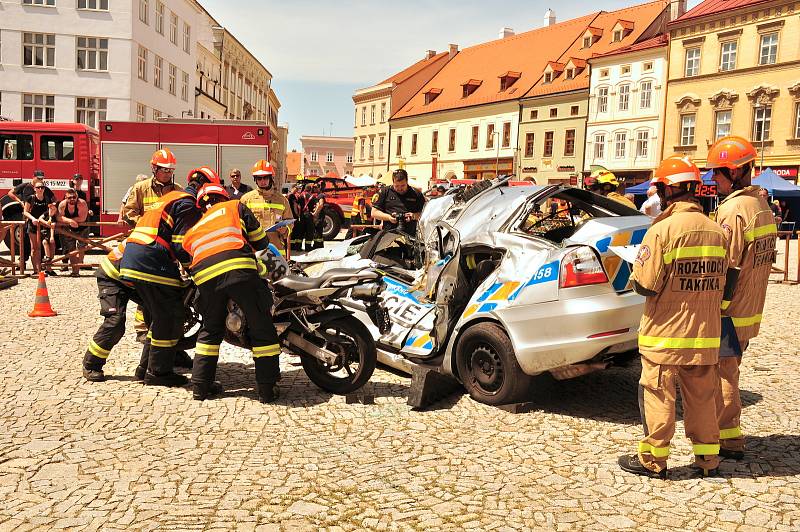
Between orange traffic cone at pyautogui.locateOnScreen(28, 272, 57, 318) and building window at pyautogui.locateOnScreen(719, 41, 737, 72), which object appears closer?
orange traffic cone at pyautogui.locateOnScreen(28, 272, 57, 318)

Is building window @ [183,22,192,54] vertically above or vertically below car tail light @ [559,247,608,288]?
above

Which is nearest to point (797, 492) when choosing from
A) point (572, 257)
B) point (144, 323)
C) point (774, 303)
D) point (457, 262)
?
point (572, 257)

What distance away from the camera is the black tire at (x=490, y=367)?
5.14 m

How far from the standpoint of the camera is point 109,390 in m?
5.87

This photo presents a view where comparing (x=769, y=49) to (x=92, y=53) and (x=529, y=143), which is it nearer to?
(x=529, y=143)

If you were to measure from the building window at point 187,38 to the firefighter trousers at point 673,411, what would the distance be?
48451 millimetres

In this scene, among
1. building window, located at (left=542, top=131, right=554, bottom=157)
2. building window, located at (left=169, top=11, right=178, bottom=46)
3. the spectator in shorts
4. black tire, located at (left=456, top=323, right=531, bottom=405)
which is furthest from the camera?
building window, located at (left=542, top=131, right=554, bottom=157)

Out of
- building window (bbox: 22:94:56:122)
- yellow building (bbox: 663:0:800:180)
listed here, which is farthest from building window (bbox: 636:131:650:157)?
building window (bbox: 22:94:56:122)

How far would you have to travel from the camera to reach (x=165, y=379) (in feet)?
19.9

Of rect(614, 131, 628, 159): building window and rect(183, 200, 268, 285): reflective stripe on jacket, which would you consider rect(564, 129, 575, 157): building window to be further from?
rect(183, 200, 268, 285): reflective stripe on jacket

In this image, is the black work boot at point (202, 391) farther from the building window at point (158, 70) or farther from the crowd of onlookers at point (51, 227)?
the building window at point (158, 70)

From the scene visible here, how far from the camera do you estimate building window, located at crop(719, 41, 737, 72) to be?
37344 mm

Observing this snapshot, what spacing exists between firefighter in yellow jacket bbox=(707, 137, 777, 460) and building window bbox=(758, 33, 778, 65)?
36.2 m

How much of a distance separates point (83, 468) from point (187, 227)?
2245 mm
